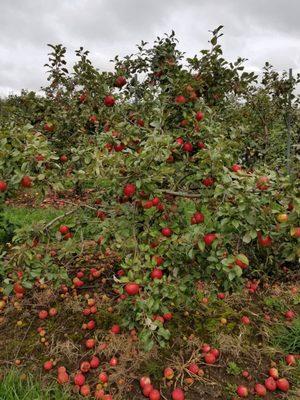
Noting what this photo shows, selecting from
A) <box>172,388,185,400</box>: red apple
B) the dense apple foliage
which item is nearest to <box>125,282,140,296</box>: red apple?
the dense apple foliage

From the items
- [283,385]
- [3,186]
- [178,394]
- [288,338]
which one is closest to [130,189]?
[3,186]

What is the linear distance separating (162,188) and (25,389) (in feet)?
5.97

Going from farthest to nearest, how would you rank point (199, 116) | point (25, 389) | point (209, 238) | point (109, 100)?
point (109, 100), point (199, 116), point (25, 389), point (209, 238)

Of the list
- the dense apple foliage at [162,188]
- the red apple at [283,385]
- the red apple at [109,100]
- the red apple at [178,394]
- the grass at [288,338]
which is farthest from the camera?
the red apple at [109,100]

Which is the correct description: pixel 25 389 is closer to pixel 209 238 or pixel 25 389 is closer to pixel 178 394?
pixel 178 394

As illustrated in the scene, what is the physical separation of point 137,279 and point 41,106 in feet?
9.83

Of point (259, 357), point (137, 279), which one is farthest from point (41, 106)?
point (259, 357)

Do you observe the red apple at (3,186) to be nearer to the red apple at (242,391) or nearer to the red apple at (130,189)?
the red apple at (130,189)

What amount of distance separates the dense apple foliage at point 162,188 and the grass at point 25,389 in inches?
25.0

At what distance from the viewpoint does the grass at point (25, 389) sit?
2260mm

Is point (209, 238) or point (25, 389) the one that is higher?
point (209, 238)

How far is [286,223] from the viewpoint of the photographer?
197cm

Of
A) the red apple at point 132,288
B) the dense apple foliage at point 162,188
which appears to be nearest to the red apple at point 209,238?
the dense apple foliage at point 162,188

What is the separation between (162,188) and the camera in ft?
9.93
